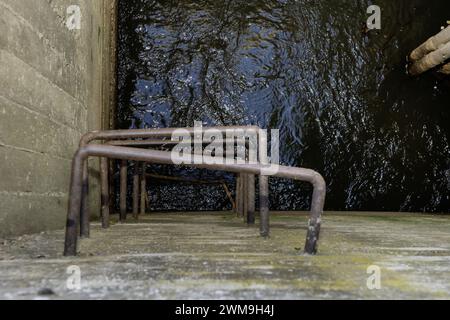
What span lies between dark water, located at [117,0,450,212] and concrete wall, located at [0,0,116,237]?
2.82 metres

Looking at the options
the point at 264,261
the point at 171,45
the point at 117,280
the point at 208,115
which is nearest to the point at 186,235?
the point at 264,261

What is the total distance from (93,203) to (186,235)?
5.89 ft

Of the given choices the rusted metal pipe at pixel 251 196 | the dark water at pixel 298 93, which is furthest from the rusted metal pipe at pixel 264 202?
the dark water at pixel 298 93

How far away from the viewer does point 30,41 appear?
316 centimetres

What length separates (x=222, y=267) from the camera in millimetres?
1874

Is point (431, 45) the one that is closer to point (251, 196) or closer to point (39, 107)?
point (251, 196)

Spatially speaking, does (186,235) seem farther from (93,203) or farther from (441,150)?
(441,150)

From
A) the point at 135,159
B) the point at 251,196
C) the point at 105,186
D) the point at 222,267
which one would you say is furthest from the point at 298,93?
the point at 222,267

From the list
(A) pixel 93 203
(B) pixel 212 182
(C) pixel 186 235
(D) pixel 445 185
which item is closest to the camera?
(C) pixel 186 235

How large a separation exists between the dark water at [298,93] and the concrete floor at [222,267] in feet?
14.2

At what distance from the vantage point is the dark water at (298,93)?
7352mm

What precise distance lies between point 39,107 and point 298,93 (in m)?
4.90

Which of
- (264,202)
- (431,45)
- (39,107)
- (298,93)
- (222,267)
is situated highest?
(431,45)

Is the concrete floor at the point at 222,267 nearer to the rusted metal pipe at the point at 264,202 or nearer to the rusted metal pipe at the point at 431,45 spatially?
the rusted metal pipe at the point at 264,202
